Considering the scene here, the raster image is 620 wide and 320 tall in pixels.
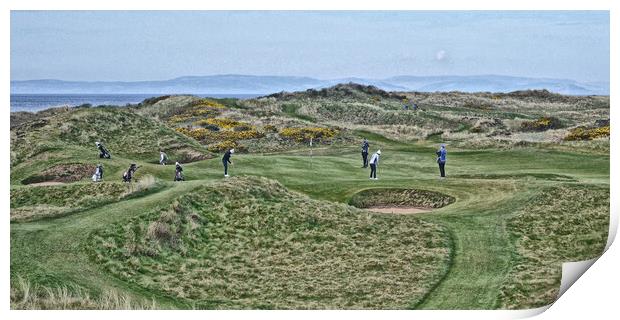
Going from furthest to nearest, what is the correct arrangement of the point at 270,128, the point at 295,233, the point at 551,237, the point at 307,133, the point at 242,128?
the point at 242,128, the point at 270,128, the point at 307,133, the point at 551,237, the point at 295,233

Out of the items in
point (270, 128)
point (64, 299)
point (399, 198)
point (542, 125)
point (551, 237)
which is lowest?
point (64, 299)

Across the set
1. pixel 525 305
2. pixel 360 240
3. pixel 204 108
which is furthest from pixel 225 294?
pixel 204 108

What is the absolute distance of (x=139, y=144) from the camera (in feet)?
183

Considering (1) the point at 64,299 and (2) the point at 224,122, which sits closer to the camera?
(1) the point at 64,299

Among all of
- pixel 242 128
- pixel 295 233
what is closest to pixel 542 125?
pixel 242 128

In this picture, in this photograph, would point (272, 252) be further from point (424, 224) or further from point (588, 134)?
point (588, 134)

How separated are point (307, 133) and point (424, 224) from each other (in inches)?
1641

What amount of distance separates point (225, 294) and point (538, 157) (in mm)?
33606

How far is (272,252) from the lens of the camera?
28172mm

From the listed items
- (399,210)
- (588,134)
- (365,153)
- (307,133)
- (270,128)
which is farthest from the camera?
(270,128)

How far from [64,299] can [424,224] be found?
15.6 m

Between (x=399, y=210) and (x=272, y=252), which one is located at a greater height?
(x=399, y=210)

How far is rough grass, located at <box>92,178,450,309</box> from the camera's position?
80.3 ft
